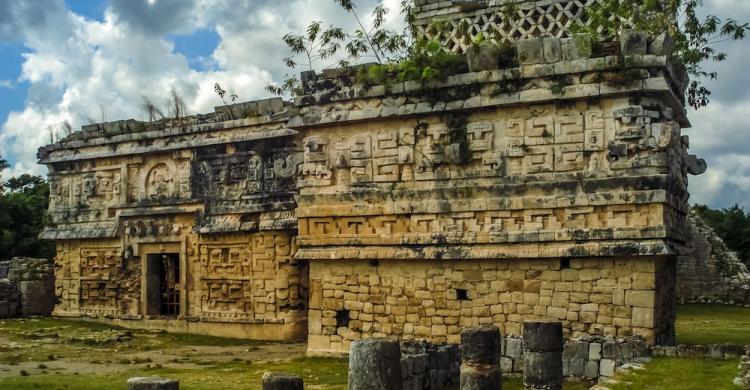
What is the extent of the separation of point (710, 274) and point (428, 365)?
15.8m

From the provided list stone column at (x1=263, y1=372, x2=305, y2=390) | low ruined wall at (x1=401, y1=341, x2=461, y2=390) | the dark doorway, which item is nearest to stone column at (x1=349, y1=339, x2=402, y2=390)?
stone column at (x1=263, y1=372, x2=305, y2=390)

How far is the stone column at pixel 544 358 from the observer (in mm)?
8211

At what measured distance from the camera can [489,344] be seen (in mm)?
7906

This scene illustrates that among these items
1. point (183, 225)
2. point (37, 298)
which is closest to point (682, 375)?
point (183, 225)

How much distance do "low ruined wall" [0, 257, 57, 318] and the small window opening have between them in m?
9.87

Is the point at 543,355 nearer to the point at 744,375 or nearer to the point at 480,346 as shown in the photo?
the point at 480,346

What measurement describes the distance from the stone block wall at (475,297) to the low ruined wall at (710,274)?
12062mm

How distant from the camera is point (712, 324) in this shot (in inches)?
650

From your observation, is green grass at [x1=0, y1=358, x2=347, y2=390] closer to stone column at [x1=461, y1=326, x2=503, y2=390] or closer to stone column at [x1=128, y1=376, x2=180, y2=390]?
stone column at [x1=461, y1=326, x2=503, y2=390]

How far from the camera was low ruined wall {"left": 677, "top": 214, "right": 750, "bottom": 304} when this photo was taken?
71.4 ft

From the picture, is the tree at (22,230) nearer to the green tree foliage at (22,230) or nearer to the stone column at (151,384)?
the green tree foliage at (22,230)

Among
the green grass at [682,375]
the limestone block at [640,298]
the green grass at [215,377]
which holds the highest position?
the limestone block at [640,298]

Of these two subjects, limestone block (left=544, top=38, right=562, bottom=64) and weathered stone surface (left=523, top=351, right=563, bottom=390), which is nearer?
weathered stone surface (left=523, top=351, right=563, bottom=390)

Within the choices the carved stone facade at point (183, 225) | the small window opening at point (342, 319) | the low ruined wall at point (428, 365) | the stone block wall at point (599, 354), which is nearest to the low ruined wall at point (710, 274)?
the carved stone facade at point (183, 225)
